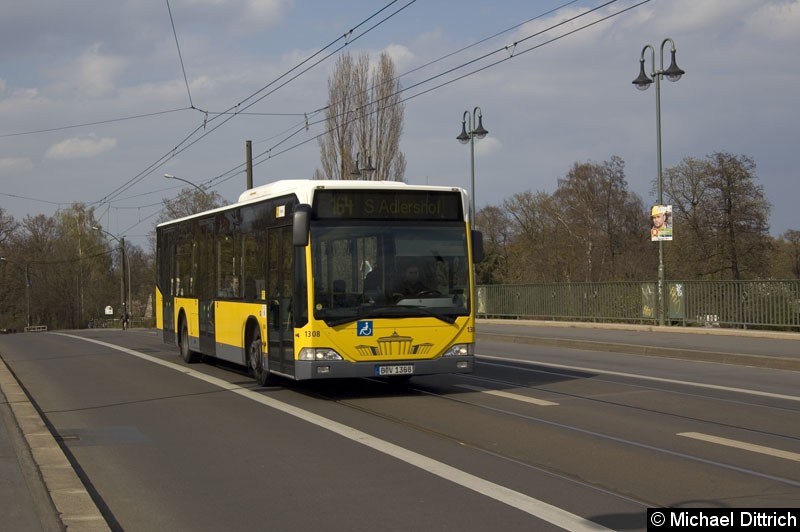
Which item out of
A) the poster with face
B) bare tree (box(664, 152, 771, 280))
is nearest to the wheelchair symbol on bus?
the poster with face

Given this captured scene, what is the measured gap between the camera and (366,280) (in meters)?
13.4

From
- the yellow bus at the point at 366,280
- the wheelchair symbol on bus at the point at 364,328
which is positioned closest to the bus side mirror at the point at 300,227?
the yellow bus at the point at 366,280

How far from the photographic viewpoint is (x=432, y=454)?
9211mm

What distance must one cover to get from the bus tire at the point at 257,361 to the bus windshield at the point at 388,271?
7.31ft

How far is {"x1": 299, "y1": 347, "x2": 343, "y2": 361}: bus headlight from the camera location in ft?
43.0

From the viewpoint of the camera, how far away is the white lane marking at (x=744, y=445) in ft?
29.1

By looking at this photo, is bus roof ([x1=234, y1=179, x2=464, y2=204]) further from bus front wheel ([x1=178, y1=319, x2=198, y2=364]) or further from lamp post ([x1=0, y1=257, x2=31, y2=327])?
lamp post ([x1=0, y1=257, x2=31, y2=327])

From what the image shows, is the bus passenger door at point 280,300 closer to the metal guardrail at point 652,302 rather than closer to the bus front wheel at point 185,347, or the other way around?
the bus front wheel at point 185,347

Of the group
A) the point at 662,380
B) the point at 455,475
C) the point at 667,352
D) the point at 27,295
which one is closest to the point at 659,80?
the point at 667,352

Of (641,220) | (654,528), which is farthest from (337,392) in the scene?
(641,220)

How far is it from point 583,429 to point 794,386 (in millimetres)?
6116

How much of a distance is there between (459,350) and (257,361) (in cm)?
363

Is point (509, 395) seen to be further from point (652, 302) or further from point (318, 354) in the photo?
point (652, 302)

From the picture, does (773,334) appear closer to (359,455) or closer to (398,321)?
(398,321)
